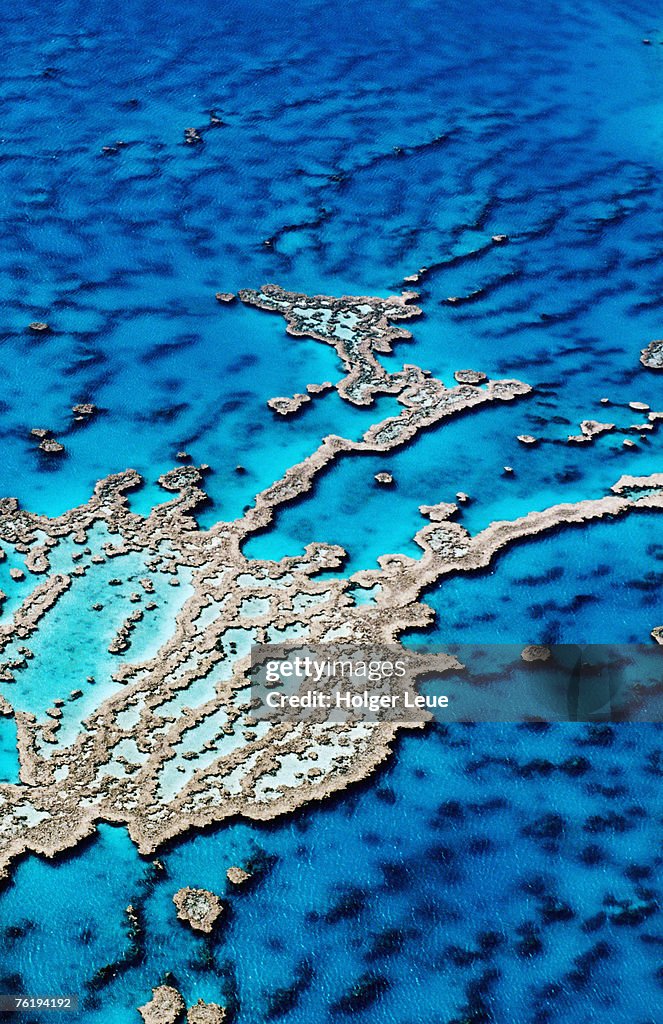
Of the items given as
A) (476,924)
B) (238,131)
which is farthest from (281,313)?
(476,924)

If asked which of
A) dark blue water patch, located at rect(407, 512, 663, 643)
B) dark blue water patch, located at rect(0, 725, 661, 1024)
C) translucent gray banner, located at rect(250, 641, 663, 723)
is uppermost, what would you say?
dark blue water patch, located at rect(407, 512, 663, 643)

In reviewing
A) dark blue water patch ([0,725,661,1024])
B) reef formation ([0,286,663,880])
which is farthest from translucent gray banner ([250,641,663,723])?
dark blue water patch ([0,725,661,1024])

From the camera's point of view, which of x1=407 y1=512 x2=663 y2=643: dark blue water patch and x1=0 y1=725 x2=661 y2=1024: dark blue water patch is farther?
x1=407 y1=512 x2=663 y2=643: dark blue water patch

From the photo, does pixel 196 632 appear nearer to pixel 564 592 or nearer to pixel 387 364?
pixel 564 592

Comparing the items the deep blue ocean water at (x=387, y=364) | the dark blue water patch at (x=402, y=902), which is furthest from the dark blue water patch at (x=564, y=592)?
the dark blue water patch at (x=402, y=902)

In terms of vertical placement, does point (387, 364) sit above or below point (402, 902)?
above

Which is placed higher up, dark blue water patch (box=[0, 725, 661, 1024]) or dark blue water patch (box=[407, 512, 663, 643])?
dark blue water patch (box=[407, 512, 663, 643])

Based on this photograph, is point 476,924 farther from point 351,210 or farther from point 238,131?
point 238,131

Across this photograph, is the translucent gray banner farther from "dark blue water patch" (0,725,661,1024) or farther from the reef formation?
"dark blue water patch" (0,725,661,1024)

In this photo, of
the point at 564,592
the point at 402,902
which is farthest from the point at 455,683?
the point at 402,902
